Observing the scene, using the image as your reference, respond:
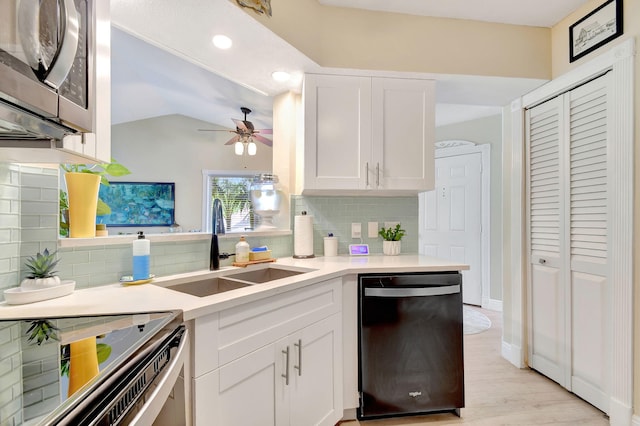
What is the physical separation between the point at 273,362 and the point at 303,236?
0.98m

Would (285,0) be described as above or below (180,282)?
above

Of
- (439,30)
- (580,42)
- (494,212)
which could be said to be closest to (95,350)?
(439,30)

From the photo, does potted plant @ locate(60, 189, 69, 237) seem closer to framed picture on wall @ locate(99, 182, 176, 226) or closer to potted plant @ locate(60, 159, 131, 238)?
potted plant @ locate(60, 159, 131, 238)

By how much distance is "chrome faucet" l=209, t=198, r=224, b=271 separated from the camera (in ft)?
5.46

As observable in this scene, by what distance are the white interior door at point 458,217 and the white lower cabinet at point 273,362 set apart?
2974 millimetres

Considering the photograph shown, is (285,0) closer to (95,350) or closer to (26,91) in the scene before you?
(26,91)

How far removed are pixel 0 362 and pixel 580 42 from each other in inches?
118

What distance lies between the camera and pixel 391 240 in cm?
230

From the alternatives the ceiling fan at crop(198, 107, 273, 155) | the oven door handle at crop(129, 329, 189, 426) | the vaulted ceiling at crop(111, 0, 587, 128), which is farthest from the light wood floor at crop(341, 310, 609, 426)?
the ceiling fan at crop(198, 107, 273, 155)

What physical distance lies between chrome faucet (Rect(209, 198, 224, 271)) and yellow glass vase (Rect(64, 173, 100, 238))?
21.6 inches

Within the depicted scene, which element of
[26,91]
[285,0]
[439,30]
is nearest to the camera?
[26,91]

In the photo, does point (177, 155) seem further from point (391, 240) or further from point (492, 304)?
point (492, 304)

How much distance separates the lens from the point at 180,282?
1460mm

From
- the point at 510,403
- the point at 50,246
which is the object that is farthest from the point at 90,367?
the point at 510,403
